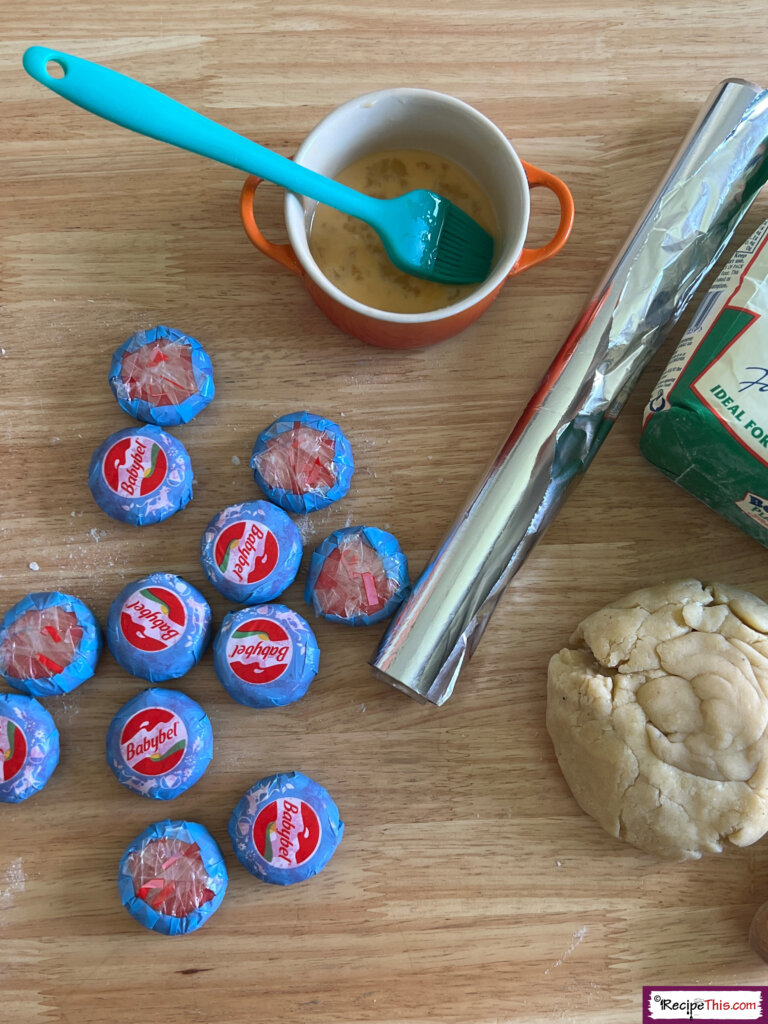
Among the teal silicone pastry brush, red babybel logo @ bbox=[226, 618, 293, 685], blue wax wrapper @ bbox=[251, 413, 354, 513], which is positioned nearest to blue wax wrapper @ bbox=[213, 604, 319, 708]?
red babybel logo @ bbox=[226, 618, 293, 685]

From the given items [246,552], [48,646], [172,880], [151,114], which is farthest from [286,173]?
[172,880]

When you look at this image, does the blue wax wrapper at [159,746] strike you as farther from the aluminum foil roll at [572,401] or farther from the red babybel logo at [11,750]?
the aluminum foil roll at [572,401]

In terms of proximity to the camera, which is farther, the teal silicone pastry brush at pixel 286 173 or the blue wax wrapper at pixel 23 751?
the blue wax wrapper at pixel 23 751

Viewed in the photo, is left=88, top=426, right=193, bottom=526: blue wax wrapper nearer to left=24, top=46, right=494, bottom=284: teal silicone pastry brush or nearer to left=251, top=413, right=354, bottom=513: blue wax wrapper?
left=251, top=413, right=354, bottom=513: blue wax wrapper

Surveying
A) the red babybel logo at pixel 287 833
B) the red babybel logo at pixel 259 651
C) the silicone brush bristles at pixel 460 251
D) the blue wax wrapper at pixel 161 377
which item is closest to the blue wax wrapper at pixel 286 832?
the red babybel logo at pixel 287 833

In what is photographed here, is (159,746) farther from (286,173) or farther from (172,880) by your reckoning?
(286,173)

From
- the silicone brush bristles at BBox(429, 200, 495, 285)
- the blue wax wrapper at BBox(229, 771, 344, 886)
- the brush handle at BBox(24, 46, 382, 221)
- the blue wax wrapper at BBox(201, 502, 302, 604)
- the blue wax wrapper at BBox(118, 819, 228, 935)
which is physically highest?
the brush handle at BBox(24, 46, 382, 221)

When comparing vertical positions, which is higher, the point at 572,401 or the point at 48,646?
the point at 572,401
